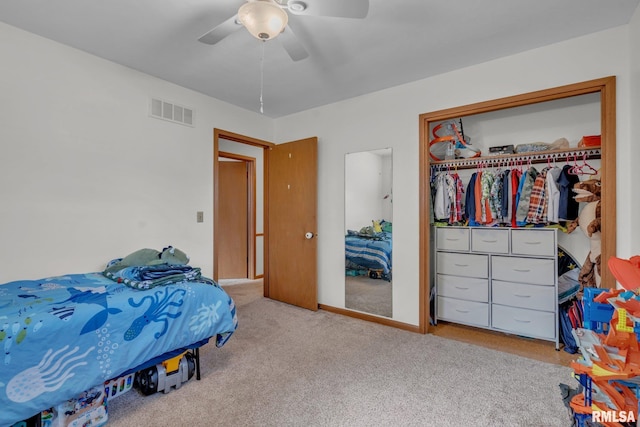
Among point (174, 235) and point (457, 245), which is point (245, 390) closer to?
point (174, 235)

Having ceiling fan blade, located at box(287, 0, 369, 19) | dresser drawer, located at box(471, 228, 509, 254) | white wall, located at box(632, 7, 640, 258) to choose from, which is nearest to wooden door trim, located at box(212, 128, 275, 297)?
ceiling fan blade, located at box(287, 0, 369, 19)

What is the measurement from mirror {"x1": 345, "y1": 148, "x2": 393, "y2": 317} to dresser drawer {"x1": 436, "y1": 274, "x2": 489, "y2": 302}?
561 millimetres

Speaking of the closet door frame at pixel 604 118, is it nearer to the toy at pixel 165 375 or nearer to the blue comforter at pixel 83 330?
the blue comforter at pixel 83 330

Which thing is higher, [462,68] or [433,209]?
[462,68]

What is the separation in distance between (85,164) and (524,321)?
4.06m

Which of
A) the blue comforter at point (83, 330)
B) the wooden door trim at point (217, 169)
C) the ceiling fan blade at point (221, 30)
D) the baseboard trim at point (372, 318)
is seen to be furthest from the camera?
the wooden door trim at point (217, 169)

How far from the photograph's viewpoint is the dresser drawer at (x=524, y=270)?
2.68 m

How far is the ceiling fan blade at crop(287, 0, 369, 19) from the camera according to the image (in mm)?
1455

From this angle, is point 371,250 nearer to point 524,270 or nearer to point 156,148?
point 524,270

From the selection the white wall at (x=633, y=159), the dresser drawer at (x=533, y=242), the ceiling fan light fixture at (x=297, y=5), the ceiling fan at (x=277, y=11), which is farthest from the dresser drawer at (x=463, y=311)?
the ceiling fan light fixture at (x=297, y=5)

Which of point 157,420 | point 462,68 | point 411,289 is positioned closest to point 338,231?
point 411,289

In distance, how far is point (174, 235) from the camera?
3.01 meters

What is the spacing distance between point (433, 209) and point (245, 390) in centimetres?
251

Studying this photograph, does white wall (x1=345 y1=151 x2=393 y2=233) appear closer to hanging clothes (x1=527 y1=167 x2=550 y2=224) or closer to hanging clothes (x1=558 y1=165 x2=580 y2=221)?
hanging clothes (x1=527 y1=167 x2=550 y2=224)
